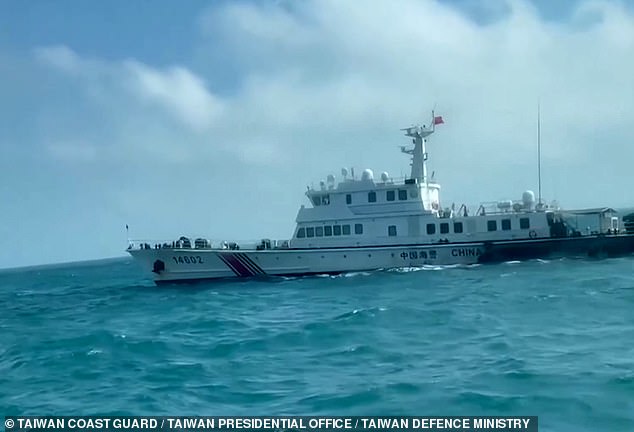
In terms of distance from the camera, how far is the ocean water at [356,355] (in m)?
11.5

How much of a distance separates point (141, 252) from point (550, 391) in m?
33.2

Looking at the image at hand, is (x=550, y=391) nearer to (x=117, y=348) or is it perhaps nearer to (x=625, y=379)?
(x=625, y=379)

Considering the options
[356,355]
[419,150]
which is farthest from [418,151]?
[356,355]

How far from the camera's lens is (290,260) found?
39500 millimetres

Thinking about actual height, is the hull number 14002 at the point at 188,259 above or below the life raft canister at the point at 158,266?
above

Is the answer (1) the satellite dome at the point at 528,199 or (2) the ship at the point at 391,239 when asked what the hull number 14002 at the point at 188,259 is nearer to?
(2) the ship at the point at 391,239

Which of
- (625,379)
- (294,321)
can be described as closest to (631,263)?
(294,321)

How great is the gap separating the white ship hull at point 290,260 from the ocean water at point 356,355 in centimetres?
789

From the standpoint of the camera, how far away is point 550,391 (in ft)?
37.7
